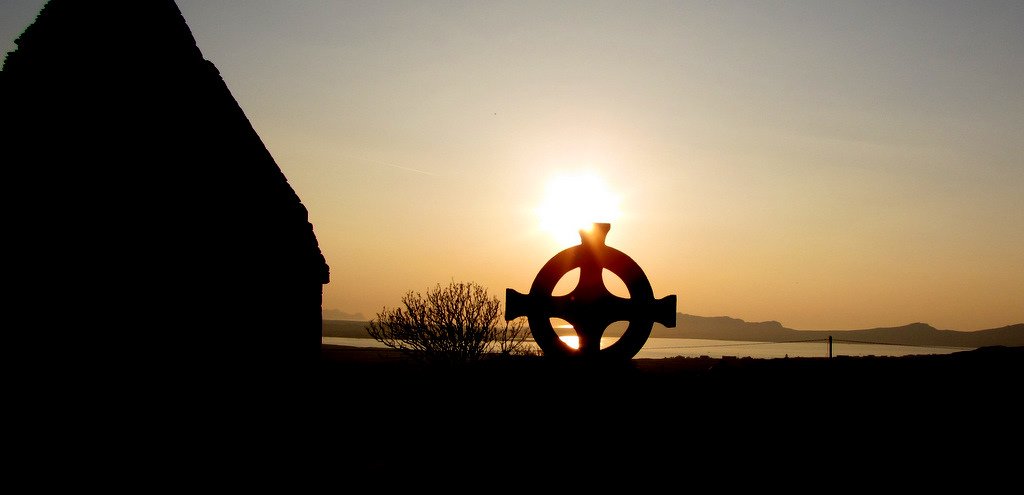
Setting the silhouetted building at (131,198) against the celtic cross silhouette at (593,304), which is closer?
the silhouetted building at (131,198)

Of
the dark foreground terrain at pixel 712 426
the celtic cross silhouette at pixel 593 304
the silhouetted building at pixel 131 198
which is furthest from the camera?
the celtic cross silhouette at pixel 593 304

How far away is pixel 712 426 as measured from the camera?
765 cm

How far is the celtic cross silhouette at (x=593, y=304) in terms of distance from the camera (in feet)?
32.1

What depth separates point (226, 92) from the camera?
32.1ft

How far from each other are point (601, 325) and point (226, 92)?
5808 millimetres

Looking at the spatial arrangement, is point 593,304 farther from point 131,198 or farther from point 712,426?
point 131,198

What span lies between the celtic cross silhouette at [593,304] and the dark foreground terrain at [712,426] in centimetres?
29

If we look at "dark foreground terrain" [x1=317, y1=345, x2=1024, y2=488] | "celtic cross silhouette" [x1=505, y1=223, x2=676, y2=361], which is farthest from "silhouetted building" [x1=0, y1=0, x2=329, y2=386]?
"celtic cross silhouette" [x1=505, y1=223, x2=676, y2=361]

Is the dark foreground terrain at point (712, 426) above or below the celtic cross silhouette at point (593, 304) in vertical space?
below

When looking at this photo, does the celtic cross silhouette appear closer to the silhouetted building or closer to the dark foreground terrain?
the dark foreground terrain

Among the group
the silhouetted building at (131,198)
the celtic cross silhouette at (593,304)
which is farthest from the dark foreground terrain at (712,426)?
the silhouetted building at (131,198)

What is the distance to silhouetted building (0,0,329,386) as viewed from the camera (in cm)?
746

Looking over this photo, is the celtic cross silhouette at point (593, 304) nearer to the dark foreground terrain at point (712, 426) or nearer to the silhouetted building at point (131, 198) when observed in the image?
the dark foreground terrain at point (712, 426)

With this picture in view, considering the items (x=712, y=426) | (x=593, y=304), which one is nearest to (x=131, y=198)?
(x=593, y=304)
